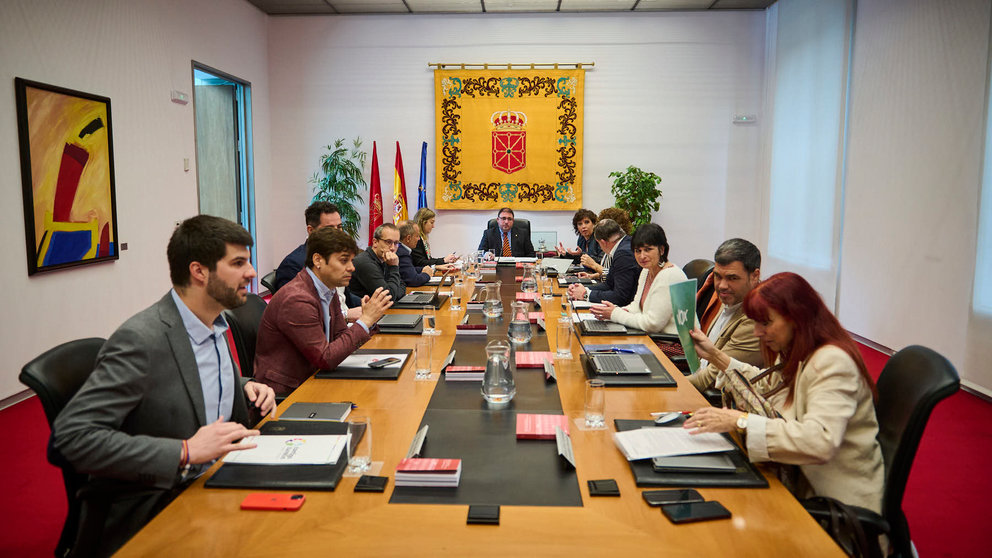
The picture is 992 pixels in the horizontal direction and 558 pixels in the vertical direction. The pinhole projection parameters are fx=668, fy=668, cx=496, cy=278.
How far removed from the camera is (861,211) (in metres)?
6.39

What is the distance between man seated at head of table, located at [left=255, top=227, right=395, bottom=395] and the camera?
2.77 m

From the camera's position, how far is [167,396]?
6.12ft

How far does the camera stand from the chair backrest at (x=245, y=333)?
10.3 feet

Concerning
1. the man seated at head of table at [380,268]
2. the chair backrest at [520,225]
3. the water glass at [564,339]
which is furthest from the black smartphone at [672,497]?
the chair backrest at [520,225]

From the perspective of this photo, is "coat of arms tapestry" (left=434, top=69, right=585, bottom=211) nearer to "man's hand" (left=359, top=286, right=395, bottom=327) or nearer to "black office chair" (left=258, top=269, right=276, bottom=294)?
"black office chair" (left=258, top=269, right=276, bottom=294)

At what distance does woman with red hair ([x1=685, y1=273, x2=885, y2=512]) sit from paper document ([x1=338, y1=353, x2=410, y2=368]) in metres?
1.31

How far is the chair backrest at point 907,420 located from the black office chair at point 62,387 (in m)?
2.22

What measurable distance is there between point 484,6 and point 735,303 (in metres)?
6.89

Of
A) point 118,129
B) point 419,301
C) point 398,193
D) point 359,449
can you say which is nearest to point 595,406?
point 359,449

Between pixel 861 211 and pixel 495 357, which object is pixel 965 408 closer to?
pixel 861 211

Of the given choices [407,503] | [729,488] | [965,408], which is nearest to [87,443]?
[407,503]

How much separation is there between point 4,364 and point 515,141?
6.37m

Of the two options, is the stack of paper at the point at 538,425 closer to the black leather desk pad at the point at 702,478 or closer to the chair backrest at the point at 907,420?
the black leather desk pad at the point at 702,478

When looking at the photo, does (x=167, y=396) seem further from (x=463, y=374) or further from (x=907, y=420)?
(x=907, y=420)
